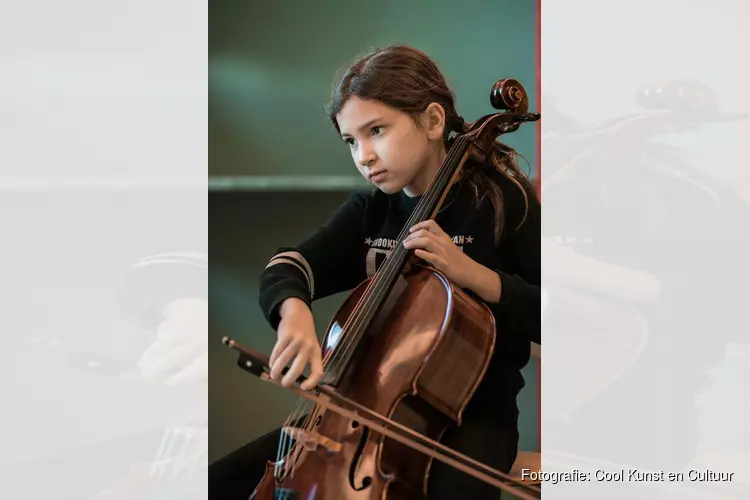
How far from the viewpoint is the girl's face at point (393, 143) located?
105 cm

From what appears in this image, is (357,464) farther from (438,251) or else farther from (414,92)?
(414,92)

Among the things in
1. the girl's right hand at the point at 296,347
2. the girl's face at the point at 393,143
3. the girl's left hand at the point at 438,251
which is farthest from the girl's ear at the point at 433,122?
the girl's right hand at the point at 296,347

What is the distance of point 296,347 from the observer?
0.97 metres

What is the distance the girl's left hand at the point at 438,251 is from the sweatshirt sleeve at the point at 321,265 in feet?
0.26

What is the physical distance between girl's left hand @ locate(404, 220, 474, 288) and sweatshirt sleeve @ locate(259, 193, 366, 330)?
0.26 feet

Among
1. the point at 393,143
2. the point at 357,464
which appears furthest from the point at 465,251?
the point at 357,464

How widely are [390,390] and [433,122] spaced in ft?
1.03

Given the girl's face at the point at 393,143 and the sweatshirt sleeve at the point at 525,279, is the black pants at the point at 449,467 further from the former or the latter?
the girl's face at the point at 393,143

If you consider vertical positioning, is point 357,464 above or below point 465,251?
below

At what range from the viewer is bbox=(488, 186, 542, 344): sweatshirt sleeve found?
3.44 feet

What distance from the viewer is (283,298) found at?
104cm

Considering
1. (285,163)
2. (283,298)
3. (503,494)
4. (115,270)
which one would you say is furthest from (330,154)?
(503,494)

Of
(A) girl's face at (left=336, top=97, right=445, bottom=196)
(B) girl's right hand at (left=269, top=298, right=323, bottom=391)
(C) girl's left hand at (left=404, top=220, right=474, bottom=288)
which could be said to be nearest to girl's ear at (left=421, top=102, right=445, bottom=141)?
(A) girl's face at (left=336, top=97, right=445, bottom=196)
